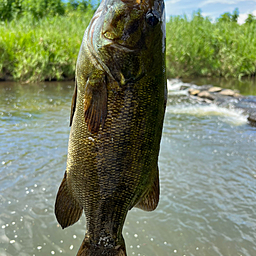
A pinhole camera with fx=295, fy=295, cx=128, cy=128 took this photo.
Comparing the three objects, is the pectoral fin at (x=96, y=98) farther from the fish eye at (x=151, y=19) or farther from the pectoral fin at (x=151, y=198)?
the pectoral fin at (x=151, y=198)

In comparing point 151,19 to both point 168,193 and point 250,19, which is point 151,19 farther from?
point 250,19

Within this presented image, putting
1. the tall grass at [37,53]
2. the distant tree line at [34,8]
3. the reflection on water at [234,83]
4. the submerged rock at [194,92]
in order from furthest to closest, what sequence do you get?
the distant tree line at [34,8] < the reflection on water at [234,83] < the tall grass at [37,53] < the submerged rock at [194,92]

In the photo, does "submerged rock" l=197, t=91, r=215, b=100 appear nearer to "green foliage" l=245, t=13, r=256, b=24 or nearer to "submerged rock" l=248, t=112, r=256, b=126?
"submerged rock" l=248, t=112, r=256, b=126

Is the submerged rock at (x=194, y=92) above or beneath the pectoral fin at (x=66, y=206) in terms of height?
beneath

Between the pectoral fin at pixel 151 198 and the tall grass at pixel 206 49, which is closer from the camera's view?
the pectoral fin at pixel 151 198

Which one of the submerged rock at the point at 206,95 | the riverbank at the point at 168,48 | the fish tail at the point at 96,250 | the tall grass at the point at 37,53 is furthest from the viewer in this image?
the riverbank at the point at 168,48

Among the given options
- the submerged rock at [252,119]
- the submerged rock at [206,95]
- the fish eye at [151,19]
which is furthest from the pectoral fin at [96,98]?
the submerged rock at [206,95]

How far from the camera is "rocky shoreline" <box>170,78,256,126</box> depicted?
9.87 metres

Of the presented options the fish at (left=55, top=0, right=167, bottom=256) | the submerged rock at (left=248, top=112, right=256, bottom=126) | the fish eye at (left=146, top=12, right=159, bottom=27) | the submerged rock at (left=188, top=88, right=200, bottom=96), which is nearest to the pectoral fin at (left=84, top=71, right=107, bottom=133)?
the fish at (left=55, top=0, right=167, bottom=256)

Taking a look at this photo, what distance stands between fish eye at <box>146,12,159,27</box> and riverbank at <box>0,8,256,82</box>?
509 inches

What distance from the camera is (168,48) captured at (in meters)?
17.6

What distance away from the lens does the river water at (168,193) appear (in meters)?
3.57

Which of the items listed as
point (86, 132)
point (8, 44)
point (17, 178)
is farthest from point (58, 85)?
point (86, 132)

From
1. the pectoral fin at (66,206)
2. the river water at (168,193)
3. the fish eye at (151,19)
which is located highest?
the fish eye at (151,19)
